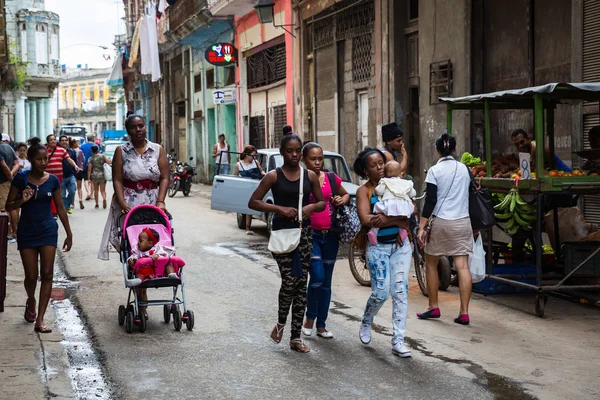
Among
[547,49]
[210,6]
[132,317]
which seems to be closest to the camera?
[132,317]

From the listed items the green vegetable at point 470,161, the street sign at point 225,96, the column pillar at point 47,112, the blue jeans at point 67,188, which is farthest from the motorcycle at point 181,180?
the column pillar at point 47,112

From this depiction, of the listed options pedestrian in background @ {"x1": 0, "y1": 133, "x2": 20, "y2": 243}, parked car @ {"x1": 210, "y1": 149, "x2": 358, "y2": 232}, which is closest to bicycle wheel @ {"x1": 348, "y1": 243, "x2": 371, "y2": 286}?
parked car @ {"x1": 210, "y1": 149, "x2": 358, "y2": 232}

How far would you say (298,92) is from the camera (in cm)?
2505

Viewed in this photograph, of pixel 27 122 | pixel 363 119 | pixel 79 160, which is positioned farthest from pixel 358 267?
pixel 27 122

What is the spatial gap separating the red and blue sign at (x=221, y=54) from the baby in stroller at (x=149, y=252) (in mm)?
23292

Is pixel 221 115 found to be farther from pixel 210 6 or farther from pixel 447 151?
pixel 447 151

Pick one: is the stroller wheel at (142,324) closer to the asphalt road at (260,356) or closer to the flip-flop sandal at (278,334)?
the asphalt road at (260,356)

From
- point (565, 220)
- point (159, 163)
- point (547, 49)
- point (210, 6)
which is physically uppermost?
point (210, 6)

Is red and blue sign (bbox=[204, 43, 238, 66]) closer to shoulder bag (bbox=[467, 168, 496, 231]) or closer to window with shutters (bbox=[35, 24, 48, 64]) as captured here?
shoulder bag (bbox=[467, 168, 496, 231])

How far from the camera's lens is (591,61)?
11.9 m

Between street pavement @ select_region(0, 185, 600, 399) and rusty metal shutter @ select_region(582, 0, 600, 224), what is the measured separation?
267 centimetres

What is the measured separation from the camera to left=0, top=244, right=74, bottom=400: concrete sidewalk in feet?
20.0

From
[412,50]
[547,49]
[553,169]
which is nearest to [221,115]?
[412,50]

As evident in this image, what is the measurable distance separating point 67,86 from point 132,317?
120988 mm
